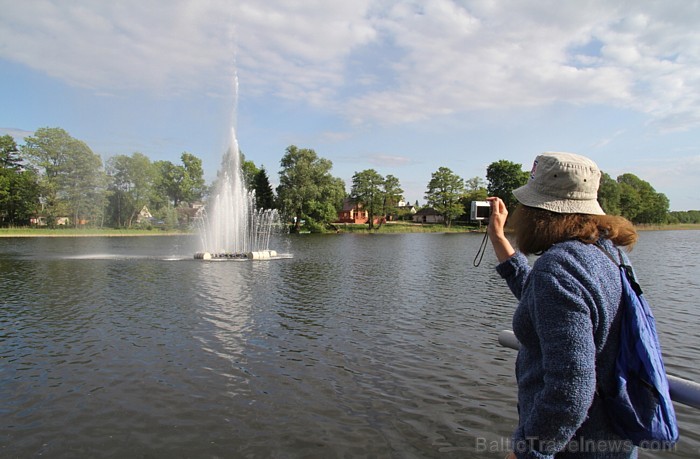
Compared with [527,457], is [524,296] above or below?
above

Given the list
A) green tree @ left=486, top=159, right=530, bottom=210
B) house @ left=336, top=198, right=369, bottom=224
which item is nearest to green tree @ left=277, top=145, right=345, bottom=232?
house @ left=336, top=198, right=369, bottom=224

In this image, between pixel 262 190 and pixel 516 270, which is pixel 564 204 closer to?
pixel 516 270

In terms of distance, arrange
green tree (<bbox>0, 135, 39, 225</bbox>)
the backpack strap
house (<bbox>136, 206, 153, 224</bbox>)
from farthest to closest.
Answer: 1. house (<bbox>136, 206, 153, 224</bbox>)
2. green tree (<bbox>0, 135, 39, 225</bbox>)
3. the backpack strap

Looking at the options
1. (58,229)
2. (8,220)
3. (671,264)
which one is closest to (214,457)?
(671,264)

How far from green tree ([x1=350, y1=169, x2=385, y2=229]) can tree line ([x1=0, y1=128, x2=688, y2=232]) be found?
0.76ft

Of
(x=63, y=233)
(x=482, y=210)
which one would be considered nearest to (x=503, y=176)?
(x=63, y=233)

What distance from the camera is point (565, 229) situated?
7.36 ft

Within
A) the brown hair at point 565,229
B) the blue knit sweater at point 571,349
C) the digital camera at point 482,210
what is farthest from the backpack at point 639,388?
the digital camera at point 482,210

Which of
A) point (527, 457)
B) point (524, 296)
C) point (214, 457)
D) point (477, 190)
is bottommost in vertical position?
point (214, 457)

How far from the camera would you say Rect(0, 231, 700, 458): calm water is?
646 cm

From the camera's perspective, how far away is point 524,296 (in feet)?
7.34

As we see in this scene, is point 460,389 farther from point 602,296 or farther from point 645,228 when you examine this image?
point 645,228

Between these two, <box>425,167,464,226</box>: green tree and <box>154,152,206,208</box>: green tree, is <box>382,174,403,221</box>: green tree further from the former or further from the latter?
<box>154,152,206,208</box>: green tree

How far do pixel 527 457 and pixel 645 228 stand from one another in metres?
142
